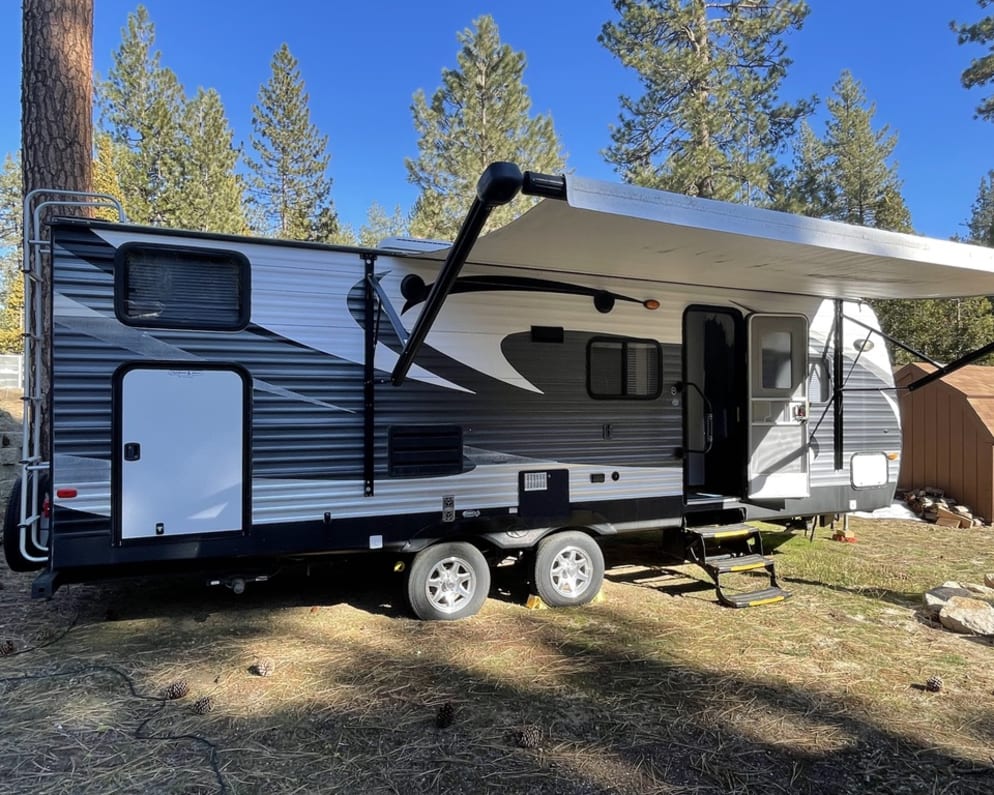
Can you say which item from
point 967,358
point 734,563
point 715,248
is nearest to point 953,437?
point 967,358

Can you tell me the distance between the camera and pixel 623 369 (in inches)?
208

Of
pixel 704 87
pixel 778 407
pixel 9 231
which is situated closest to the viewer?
pixel 778 407

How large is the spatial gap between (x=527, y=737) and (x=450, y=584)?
1.67 m

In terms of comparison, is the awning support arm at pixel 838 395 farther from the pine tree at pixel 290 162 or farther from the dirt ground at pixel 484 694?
the pine tree at pixel 290 162

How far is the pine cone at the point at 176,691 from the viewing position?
11.6 ft

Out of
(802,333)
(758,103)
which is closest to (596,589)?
(802,333)

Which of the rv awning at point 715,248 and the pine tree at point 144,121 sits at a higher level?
the pine tree at point 144,121

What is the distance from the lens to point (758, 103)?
53.8 feet

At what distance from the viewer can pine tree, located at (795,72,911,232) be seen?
78.0 feet

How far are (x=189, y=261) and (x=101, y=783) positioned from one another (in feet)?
8.85

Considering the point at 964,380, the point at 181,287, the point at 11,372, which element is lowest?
the point at 964,380

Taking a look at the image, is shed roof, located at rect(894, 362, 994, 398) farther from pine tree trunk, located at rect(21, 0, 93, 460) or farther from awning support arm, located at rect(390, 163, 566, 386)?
pine tree trunk, located at rect(21, 0, 93, 460)

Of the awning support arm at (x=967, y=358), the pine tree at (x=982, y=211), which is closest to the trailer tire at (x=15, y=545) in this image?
the awning support arm at (x=967, y=358)

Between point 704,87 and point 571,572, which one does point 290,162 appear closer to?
point 704,87
